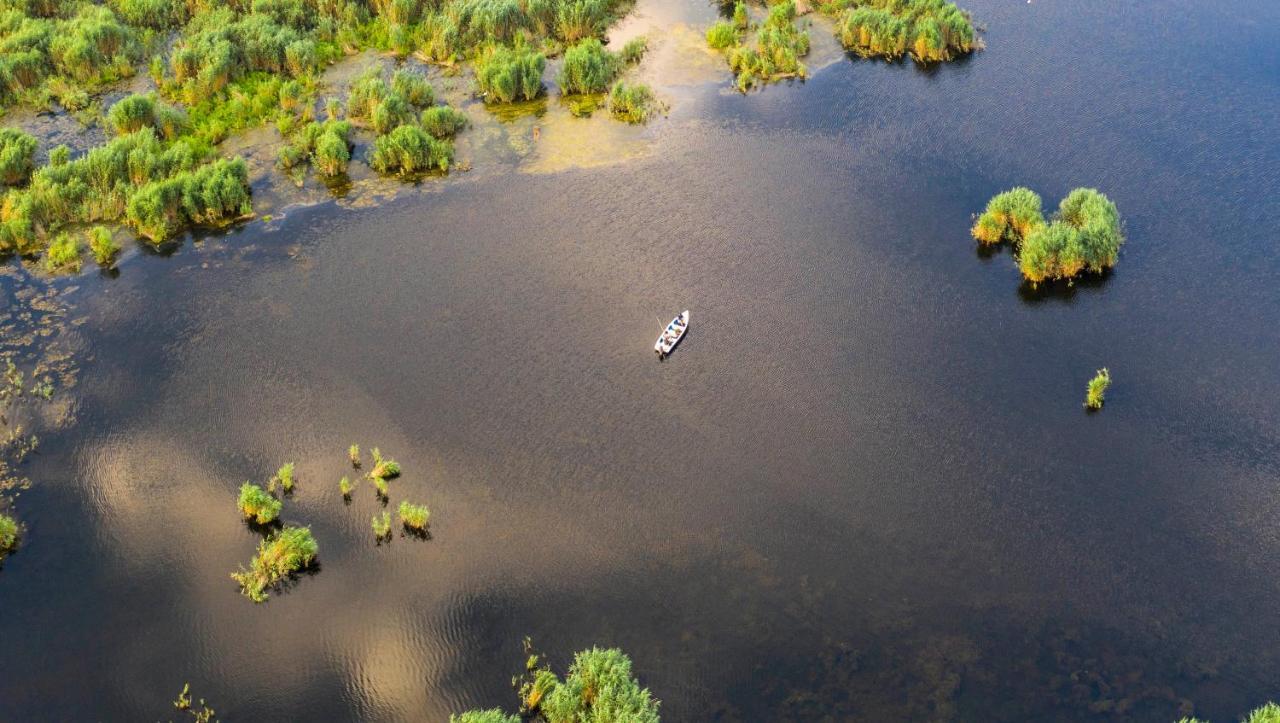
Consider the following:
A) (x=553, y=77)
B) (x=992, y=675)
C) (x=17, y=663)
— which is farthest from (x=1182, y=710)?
(x=553, y=77)

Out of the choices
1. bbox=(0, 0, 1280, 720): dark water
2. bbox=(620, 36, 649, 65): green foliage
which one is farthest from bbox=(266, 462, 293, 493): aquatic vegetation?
bbox=(620, 36, 649, 65): green foliage

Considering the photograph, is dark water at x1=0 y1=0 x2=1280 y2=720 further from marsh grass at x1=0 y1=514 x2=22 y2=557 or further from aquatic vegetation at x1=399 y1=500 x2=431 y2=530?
aquatic vegetation at x1=399 y1=500 x2=431 y2=530

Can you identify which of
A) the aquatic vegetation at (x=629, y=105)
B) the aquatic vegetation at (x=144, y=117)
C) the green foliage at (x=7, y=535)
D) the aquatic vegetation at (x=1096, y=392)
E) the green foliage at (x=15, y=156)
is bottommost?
the green foliage at (x=7, y=535)

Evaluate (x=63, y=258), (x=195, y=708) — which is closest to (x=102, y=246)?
(x=63, y=258)

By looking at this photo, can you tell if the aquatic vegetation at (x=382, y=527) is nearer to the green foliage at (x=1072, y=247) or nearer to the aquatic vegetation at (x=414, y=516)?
the aquatic vegetation at (x=414, y=516)

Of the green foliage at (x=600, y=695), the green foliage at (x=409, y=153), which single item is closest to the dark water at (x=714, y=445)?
the green foliage at (x=600, y=695)

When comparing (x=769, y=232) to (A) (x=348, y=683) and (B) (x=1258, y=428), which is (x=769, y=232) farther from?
(A) (x=348, y=683)

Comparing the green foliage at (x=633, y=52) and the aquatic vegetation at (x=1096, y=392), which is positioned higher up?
the green foliage at (x=633, y=52)
